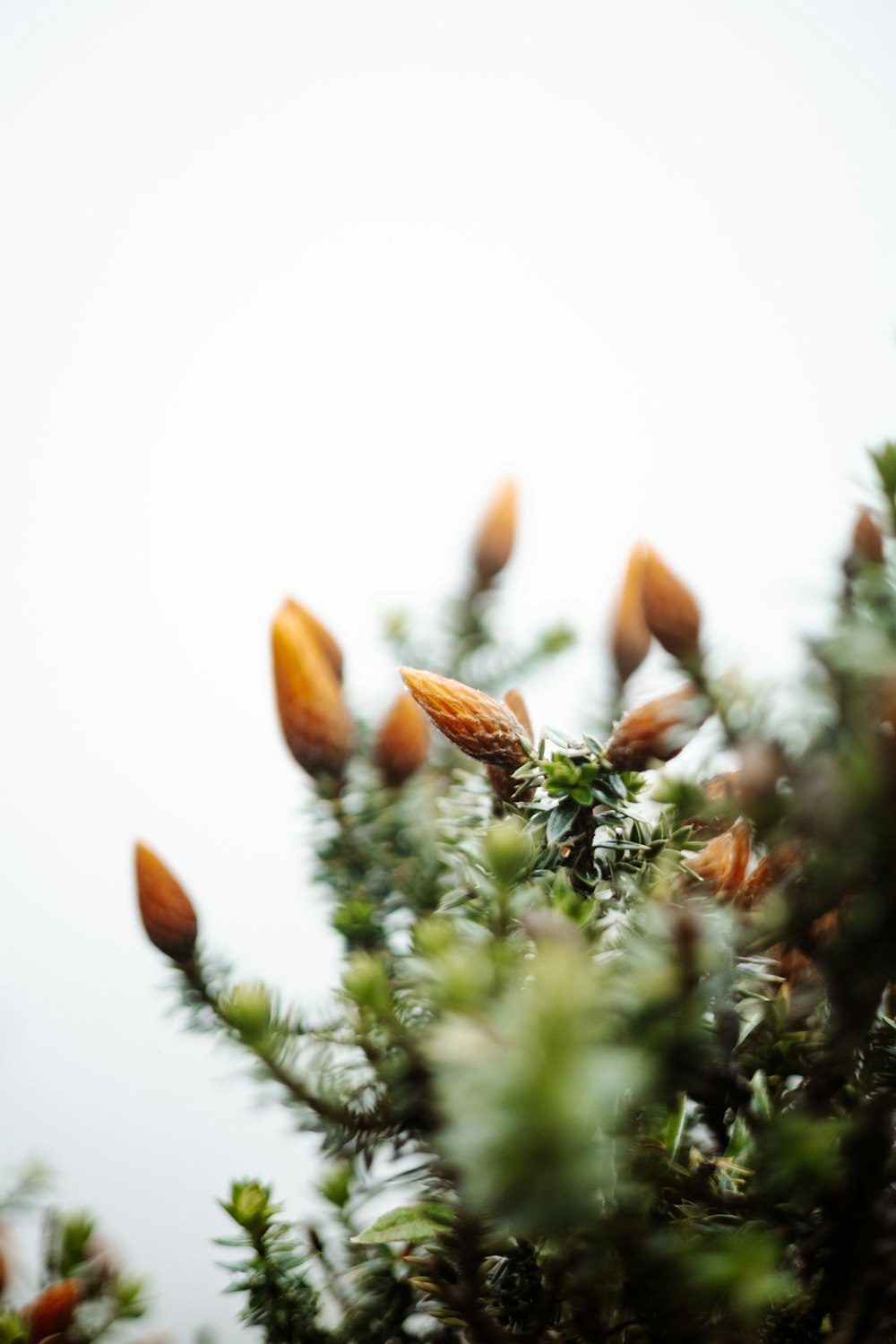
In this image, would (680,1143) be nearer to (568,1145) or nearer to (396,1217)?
(396,1217)

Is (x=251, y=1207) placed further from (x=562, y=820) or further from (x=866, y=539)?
(x=866, y=539)

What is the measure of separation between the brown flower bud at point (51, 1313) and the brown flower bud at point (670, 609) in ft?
1.19

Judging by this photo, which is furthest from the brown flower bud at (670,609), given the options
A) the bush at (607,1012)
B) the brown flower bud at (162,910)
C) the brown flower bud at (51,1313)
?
the brown flower bud at (51,1313)

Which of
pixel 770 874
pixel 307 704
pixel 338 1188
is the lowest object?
pixel 338 1188

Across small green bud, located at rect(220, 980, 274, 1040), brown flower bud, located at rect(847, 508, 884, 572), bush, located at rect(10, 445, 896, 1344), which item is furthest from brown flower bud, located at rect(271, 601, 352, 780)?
brown flower bud, located at rect(847, 508, 884, 572)

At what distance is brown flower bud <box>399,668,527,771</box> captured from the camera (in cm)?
28

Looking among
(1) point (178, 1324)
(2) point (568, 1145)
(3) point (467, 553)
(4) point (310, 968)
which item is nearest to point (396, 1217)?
(2) point (568, 1145)

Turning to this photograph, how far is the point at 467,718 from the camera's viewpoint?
10.9 inches

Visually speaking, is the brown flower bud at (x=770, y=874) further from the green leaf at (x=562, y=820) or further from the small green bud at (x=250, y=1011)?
the small green bud at (x=250, y=1011)

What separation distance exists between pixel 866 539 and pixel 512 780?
0.17m

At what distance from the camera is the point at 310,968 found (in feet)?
3.35

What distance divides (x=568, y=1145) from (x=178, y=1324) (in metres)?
0.83

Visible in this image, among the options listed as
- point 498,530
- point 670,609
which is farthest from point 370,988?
point 498,530

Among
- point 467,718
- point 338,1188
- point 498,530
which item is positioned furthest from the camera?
point 498,530
